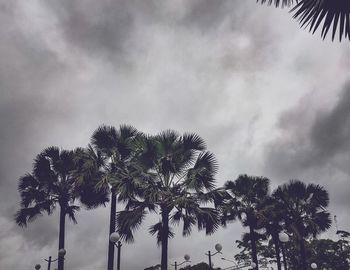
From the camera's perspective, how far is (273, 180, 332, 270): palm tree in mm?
23297

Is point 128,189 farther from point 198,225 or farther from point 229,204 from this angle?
point 229,204

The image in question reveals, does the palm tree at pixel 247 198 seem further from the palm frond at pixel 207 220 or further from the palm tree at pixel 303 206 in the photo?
the palm frond at pixel 207 220

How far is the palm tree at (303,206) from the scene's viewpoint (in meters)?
23.3

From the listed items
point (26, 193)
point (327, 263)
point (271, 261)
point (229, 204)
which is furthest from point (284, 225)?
point (327, 263)

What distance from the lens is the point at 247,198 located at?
2422 centimetres

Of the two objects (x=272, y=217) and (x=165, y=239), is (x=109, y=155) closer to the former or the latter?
(x=165, y=239)

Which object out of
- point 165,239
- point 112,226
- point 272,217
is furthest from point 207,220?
point 272,217

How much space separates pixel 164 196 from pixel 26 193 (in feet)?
38.1

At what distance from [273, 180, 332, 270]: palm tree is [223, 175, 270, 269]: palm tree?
1.10 metres

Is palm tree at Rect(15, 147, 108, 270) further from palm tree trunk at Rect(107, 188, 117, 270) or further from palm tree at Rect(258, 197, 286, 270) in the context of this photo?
palm tree at Rect(258, 197, 286, 270)

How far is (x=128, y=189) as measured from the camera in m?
14.9

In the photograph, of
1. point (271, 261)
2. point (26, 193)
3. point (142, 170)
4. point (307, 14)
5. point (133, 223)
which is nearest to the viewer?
point (307, 14)

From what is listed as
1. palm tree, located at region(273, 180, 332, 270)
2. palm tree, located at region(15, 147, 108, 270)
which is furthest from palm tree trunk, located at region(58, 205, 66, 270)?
palm tree, located at region(273, 180, 332, 270)

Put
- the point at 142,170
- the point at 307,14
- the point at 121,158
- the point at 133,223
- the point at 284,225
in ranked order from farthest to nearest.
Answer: the point at 284,225
the point at 121,158
the point at 142,170
the point at 133,223
the point at 307,14
